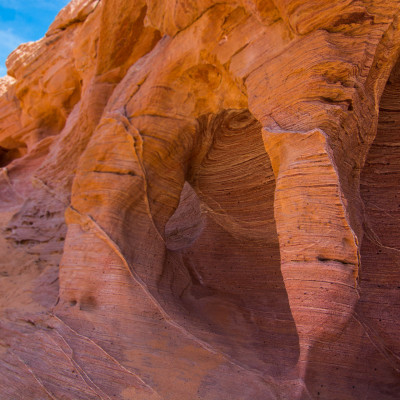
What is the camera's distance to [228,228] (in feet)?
14.4

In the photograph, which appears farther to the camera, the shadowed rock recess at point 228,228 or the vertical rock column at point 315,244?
the shadowed rock recess at point 228,228

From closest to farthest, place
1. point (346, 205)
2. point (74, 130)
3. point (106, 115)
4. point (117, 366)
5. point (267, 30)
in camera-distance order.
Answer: point (346, 205), point (117, 366), point (267, 30), point (106, 115), point (74, 130)

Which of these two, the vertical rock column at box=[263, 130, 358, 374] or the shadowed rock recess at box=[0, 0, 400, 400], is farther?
the shadowed rock recess at box=[0, 0, 400, 400]

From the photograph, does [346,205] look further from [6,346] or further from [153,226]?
[6,346]

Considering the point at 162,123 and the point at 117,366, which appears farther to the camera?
the point at 162,123

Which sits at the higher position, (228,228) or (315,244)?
(315,244)

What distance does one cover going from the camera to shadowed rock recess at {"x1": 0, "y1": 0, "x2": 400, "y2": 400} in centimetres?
219

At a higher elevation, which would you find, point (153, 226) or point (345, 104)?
point (345, 104)

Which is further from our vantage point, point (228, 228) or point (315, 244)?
point (228, 228)

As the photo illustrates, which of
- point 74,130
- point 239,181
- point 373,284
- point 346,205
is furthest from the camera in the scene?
point 74,130

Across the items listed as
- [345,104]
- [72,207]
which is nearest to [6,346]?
[72,207]

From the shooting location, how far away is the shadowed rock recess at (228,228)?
219cm

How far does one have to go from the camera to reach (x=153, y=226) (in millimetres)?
3492

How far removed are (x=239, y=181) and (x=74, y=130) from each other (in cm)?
289
